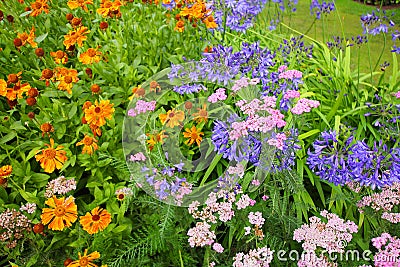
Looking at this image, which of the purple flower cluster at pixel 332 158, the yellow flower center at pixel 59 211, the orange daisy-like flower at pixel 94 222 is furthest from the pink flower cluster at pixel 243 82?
the yellow flower center at pixel 59 211

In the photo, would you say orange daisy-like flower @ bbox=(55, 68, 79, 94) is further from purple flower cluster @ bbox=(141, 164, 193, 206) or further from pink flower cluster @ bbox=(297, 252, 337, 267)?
pink flower cluster @ bbox=(297, 252, 337, 267)

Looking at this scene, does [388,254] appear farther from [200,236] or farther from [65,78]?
[65,78]

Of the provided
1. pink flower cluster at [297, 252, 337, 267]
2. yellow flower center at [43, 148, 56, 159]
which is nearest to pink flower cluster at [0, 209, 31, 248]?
yellow flower center at [43, 148, 56, 159]

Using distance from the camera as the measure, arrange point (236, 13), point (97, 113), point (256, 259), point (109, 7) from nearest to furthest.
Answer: point (256, 259) < point (97, 113) < point (109, 7) < point (236, 13)

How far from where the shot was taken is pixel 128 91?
95.5 inches

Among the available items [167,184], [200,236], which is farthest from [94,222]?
[200,236]

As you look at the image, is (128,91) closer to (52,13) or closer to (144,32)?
(144,32)

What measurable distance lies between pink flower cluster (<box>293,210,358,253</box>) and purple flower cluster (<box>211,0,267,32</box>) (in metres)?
1.42

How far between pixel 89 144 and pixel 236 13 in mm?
1536

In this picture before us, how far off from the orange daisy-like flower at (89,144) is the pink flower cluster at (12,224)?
0.40 meters

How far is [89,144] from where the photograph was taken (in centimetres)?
196

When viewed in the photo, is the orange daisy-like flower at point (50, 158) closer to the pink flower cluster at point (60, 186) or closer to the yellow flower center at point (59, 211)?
the pink flower cluster at point (60, 186)

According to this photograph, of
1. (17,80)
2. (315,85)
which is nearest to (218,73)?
(17,80)

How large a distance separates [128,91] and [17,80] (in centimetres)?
59
